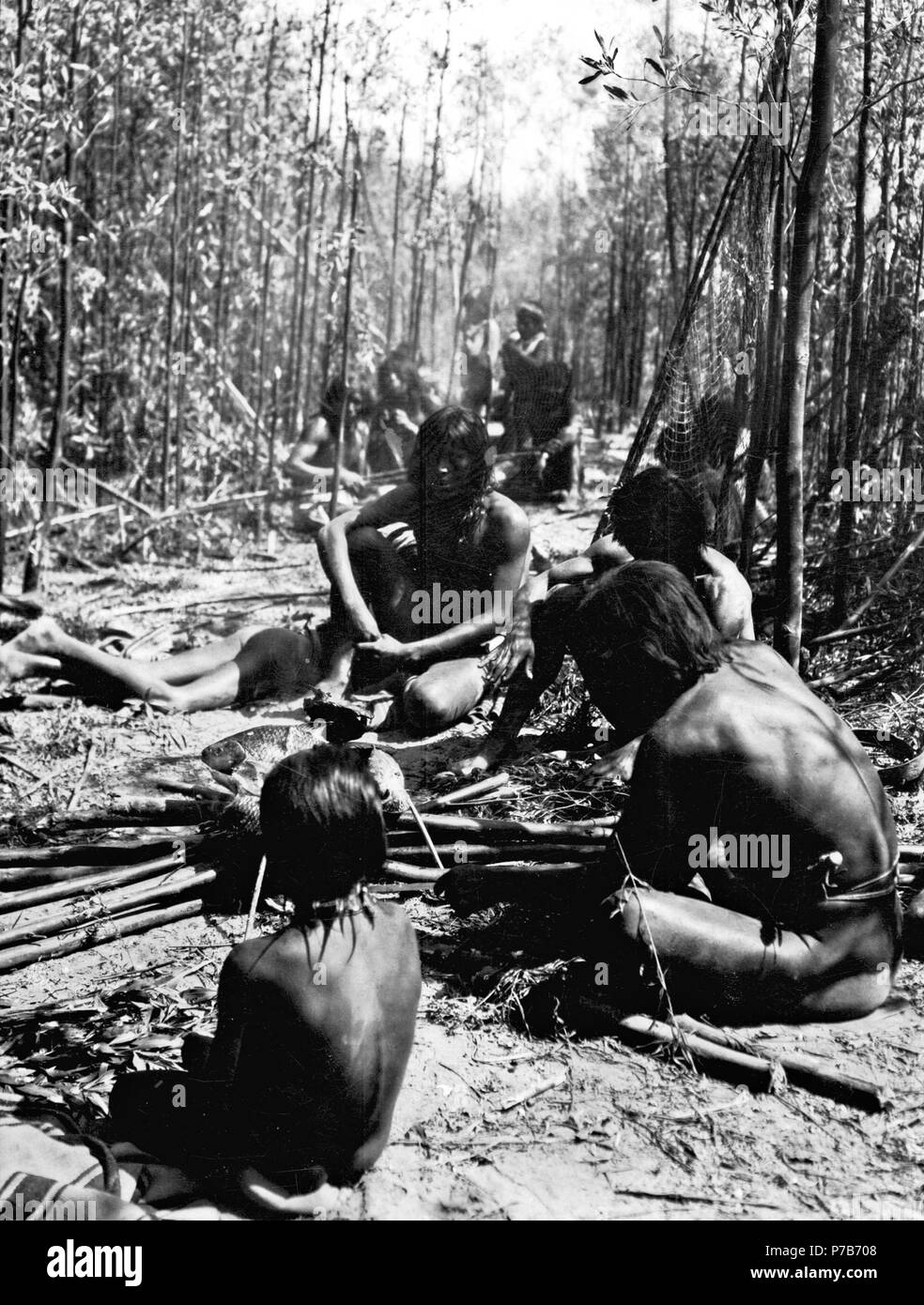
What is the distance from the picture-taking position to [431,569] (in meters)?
6.16

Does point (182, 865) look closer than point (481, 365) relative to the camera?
Yes

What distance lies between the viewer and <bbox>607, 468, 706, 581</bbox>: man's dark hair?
4867mm

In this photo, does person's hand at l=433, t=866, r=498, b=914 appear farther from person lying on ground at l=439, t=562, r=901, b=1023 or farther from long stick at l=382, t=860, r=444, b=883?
person lying on ground at l=439, t=562, r=901, b=1023

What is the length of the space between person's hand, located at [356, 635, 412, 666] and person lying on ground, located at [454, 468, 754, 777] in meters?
0.70

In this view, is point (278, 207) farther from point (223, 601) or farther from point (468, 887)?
point (468, 887)

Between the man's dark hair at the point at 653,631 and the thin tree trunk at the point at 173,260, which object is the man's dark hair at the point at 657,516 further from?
the thin tree trunk at the point at 173,260

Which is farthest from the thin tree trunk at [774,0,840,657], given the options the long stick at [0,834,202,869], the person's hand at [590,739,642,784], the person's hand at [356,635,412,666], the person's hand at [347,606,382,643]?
the long stick at [0,834,202,869]

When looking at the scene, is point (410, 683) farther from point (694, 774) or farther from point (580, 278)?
point (580, 278)

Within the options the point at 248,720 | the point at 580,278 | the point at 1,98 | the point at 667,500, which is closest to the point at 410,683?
the point at 248,720

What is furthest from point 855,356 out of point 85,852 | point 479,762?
Answer: point 85,852

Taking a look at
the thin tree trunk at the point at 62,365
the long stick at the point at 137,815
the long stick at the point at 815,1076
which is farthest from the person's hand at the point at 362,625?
the long stick at the point at 815,1076

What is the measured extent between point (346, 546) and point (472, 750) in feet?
4.49

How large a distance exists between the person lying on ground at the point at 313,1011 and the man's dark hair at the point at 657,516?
245cm

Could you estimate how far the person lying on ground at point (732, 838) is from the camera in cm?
314
